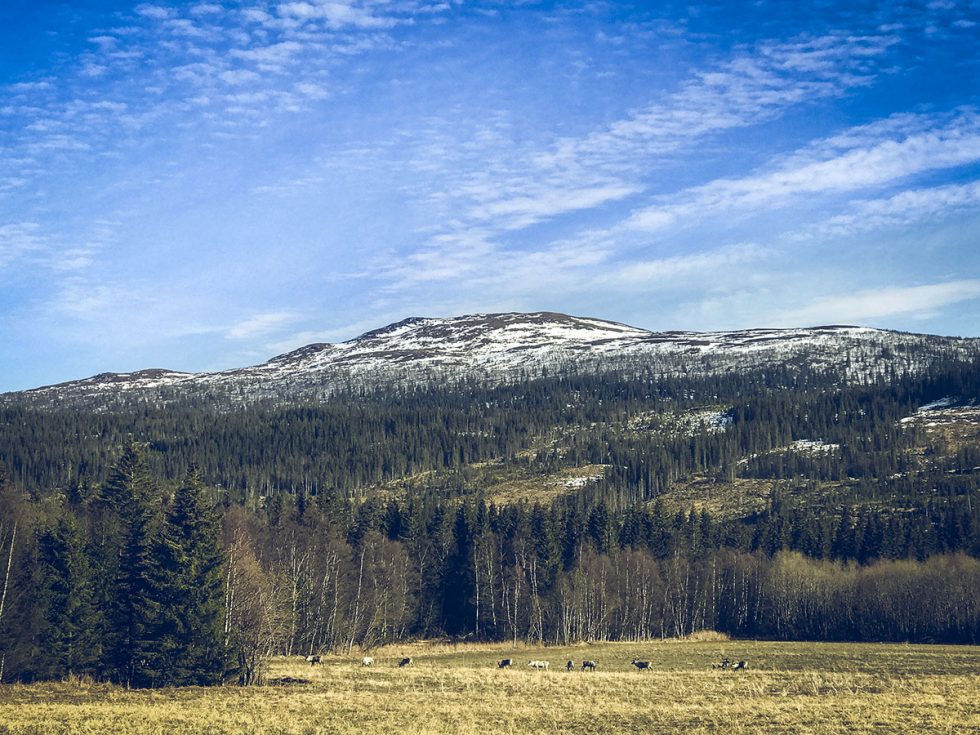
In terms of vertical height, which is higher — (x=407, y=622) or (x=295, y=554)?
(x=295, y=554)

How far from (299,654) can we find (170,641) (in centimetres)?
3388

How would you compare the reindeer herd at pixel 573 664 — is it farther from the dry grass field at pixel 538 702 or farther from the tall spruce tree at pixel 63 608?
the tall spruce tree at pixel 63 608

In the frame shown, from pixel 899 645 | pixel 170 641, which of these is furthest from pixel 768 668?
pixel 170 641

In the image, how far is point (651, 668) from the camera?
63812 mm

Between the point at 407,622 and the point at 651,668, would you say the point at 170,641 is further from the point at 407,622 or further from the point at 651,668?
the point at 407,622

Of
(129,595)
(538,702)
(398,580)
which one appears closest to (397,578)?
(398,580)

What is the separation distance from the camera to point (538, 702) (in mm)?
43812

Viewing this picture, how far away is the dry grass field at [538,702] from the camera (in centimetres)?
3547

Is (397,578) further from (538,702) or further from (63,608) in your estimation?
(538,702)

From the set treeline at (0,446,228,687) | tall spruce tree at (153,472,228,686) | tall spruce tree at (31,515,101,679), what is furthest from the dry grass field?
tall spruce tree at (153,472,228,686)

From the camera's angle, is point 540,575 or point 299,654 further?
point 540,575

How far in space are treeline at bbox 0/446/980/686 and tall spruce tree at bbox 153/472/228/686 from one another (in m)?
0.11

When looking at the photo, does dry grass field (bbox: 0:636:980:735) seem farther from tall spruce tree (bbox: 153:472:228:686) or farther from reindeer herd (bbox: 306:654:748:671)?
tall spruce tree (bbox: 153:472:228:686)

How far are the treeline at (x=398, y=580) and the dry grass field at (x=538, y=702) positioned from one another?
130 inches
